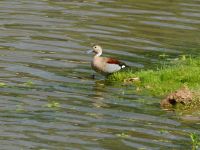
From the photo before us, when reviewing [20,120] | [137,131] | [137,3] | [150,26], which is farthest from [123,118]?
[137,3]

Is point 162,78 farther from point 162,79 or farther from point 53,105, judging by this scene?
point 53,105

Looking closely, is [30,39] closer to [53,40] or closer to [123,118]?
[53,40]

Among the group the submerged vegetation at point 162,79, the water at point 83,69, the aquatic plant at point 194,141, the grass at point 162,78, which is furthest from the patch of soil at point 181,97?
the aquatic plant at point 194,141

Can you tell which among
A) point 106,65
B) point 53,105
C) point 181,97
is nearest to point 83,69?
point 106,65

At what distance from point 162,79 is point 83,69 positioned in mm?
2652

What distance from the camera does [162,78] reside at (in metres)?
18.4

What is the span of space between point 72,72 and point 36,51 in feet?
7.90

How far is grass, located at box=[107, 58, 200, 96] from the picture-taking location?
17656mm

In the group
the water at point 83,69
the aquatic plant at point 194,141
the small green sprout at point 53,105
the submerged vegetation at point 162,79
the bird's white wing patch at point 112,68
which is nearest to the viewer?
the aquatic plant at point 194,141

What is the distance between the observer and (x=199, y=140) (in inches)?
529

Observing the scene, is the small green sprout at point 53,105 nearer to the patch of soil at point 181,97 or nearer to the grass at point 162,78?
the patch of soil at point 181,97

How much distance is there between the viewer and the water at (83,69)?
540 inches

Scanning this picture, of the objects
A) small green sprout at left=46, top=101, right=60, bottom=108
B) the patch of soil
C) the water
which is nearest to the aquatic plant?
the water

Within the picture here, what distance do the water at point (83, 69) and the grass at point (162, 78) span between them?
478mm
